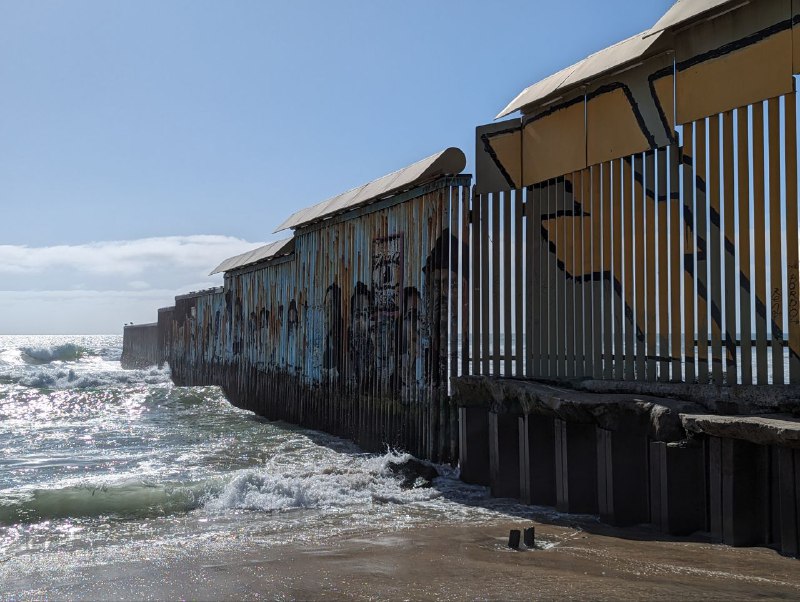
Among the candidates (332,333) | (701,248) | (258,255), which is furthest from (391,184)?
(258,255)

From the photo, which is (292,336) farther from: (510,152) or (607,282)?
(607,282)

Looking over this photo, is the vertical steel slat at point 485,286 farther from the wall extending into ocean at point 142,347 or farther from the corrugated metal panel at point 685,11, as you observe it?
the wall extending into ocean at point 142,347

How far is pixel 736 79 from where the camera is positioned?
24.5 feet

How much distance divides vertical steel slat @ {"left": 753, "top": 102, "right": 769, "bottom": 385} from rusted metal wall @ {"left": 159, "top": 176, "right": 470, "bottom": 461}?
4.21 meters

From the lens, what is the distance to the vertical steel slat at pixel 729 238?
7.38m

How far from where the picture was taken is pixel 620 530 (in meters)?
7.27

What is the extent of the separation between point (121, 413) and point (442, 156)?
14044 millimetres

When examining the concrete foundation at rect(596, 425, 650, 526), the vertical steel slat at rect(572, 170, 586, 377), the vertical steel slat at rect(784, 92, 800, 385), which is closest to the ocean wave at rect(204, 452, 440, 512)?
the vertical steel slat at rect(572, 170, 586, 377)

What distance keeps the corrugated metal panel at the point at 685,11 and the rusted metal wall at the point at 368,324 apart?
3.38 meters

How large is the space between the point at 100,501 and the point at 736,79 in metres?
7.88

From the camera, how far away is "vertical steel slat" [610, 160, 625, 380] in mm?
8664

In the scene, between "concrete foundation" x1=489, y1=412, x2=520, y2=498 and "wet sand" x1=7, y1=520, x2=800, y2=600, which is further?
"concrete foundation" x1=489, y1=412, x2=520, y2=498

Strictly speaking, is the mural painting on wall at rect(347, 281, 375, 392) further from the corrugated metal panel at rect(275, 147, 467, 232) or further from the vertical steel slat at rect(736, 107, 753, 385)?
the vertical steel slat at rect(736, 107, 753, 385)

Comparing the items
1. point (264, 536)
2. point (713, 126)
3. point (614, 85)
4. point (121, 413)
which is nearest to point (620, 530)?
point (264, 536)
